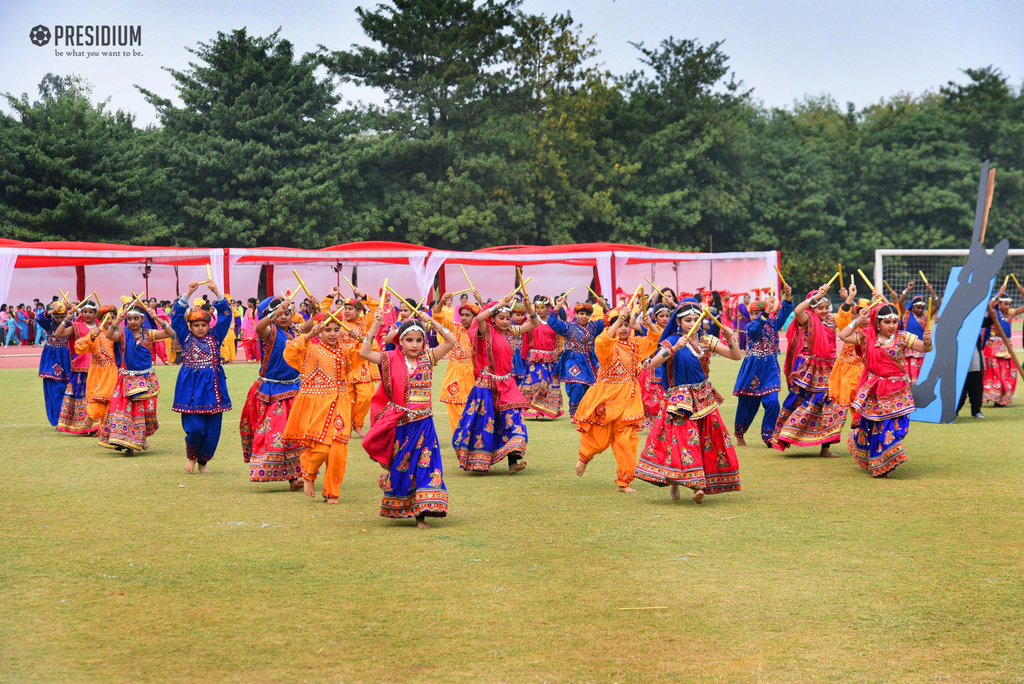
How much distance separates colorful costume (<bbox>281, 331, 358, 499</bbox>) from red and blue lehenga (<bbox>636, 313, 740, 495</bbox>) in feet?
7.56

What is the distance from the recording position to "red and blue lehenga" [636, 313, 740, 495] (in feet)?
25.3

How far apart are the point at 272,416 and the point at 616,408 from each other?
2.85 metres

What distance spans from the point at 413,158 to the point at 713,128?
13.3m

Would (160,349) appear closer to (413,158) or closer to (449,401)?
(449,401)

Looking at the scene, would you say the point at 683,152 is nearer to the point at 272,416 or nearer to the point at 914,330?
the point at 914,330

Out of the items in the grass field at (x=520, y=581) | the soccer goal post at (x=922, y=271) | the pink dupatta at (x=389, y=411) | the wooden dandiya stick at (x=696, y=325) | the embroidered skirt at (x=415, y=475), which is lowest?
the grass field at (x=520, y=581)

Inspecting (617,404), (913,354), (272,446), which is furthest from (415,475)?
(913,354)

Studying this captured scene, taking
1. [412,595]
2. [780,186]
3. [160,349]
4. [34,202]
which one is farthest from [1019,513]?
[780,186]

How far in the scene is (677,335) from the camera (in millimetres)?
8047

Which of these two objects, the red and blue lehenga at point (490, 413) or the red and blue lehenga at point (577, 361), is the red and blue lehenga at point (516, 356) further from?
the red and blue lehenga at point (577, 361)

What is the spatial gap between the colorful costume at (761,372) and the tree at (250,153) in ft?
90.5

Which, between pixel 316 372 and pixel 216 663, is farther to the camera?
pixel 316 372

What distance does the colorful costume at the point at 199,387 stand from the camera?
918cm

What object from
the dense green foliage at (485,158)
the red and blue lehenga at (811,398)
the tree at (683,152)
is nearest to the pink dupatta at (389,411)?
the red and blue lehenga at (811,398)
